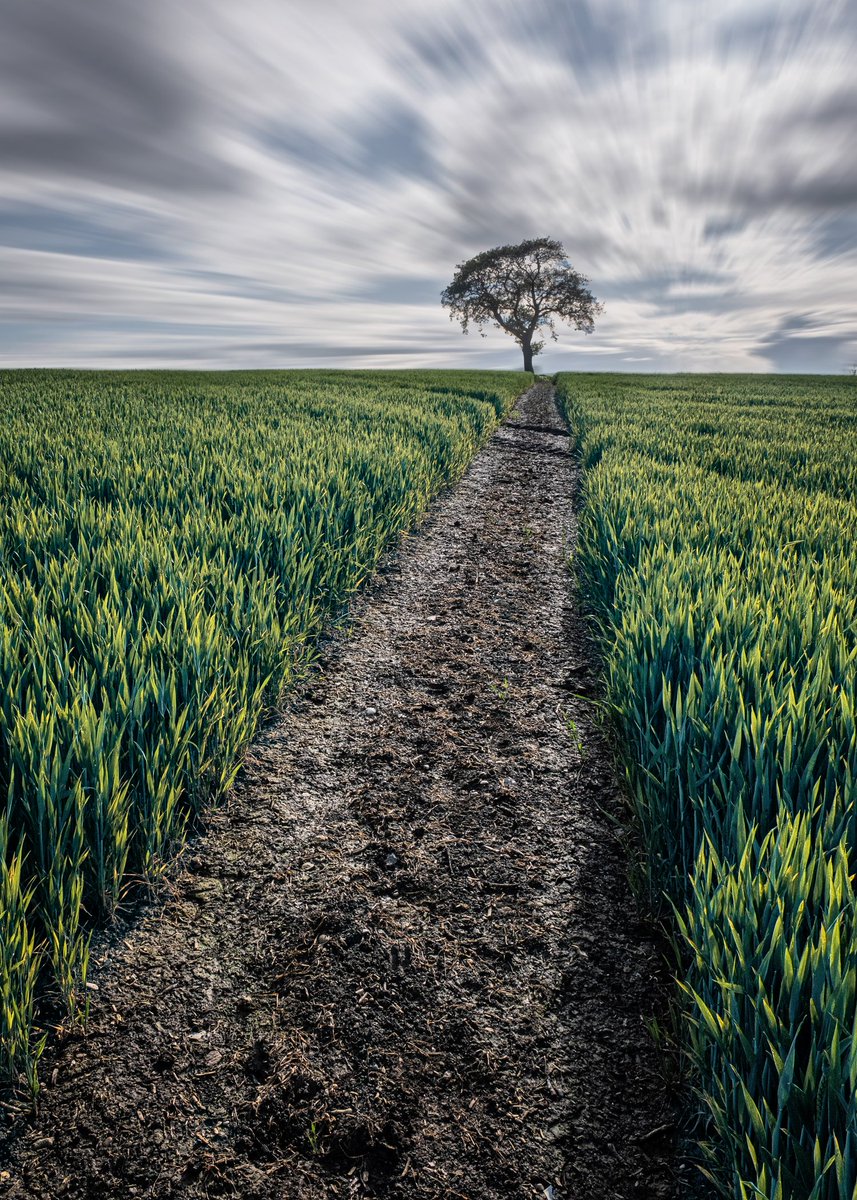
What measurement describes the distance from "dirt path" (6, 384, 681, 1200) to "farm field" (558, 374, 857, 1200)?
0.29 metres

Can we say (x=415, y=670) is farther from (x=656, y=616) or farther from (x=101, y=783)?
(x=101, y=783)

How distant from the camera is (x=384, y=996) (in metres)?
1.95

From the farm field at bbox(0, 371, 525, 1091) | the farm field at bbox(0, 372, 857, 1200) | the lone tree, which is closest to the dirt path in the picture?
the farm field at bbox(0, 372, 857, 1200)

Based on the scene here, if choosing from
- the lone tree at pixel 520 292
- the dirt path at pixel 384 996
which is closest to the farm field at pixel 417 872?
the dirt path at pixel 384 996

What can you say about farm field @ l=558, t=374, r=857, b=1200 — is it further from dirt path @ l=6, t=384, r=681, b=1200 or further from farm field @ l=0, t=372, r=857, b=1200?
dirt path @ l=6, t=384, r=681, b=1200

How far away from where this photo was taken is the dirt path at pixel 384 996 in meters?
1.52

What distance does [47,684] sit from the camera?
2.35 m

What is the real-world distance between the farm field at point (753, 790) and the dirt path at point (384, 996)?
0.96ft

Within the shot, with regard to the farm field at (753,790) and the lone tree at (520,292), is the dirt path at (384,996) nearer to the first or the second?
the farm field at (753,790)

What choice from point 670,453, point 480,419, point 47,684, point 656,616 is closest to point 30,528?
point 47,684

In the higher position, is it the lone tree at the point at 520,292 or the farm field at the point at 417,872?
→ the lone tree at the point at 520,292

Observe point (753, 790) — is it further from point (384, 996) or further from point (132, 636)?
point (132, 636)

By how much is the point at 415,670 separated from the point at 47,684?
226cm

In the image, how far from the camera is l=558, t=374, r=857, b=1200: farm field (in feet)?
4.06
